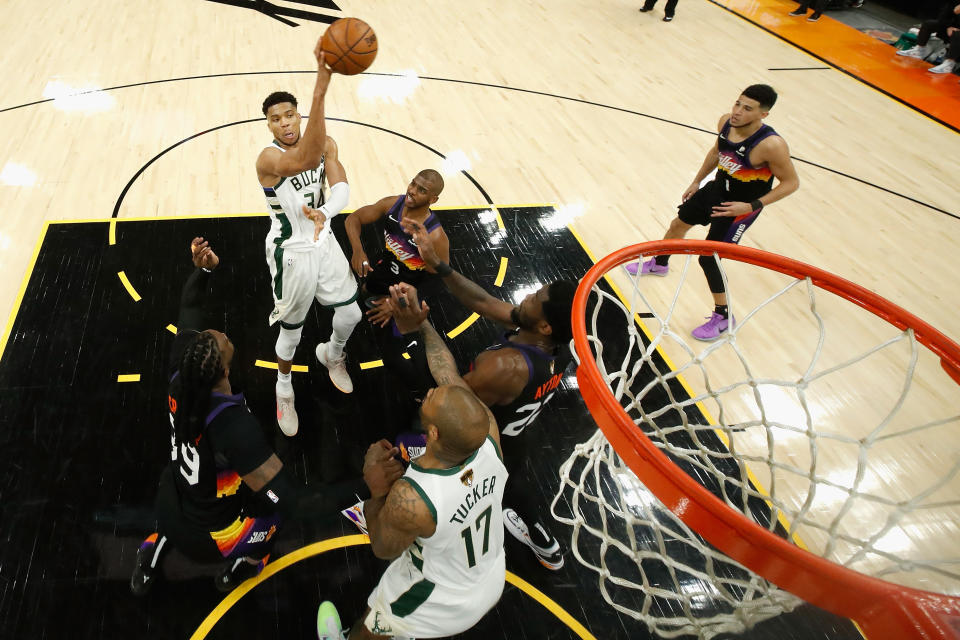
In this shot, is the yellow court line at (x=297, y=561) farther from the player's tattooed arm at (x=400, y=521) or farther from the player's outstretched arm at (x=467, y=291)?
the player's outstretched arm at (x=467, y=291)

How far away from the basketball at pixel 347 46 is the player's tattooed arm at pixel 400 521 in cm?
225

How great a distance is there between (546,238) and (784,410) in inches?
101

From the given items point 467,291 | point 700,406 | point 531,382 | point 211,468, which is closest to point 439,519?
point 531,382

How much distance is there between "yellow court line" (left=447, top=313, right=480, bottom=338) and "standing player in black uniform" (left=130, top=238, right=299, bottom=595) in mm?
2013

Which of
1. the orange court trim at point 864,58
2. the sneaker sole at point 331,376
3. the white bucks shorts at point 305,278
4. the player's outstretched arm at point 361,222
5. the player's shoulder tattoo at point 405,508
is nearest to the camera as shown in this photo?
the player's shoulder tattoo at point 405,508

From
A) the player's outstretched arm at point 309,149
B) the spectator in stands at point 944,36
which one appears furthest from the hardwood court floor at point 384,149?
the spectator in stands at point 944,36

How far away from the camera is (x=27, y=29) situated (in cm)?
843

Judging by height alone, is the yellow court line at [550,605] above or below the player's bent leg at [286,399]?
below

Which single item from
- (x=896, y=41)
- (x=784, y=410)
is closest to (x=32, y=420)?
(x=784, y=410)

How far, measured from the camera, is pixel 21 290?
15.3ft

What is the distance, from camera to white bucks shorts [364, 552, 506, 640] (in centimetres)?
240

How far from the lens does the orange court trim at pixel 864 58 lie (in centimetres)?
959

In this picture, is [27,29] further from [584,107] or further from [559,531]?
[559,531]

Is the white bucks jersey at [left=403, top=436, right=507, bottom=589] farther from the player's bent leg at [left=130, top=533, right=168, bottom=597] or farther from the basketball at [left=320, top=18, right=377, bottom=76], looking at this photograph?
the basketball at [left=320, top=18, right=377, bottom=76]
